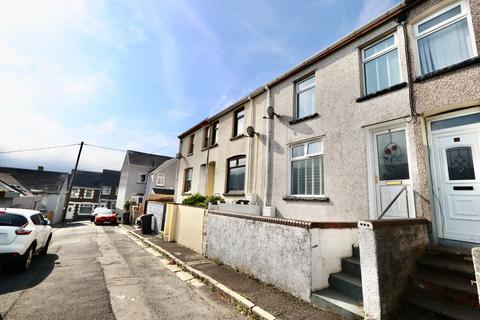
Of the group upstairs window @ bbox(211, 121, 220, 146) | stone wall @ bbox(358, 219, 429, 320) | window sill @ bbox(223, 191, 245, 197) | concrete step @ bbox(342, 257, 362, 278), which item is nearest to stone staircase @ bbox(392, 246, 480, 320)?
stone wall @ bbox(358, 219, 429, 320)

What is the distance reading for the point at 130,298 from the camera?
475 centimetres

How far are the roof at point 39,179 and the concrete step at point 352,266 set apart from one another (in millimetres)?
41920

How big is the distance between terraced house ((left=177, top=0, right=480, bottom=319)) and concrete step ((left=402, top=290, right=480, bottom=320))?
1cm

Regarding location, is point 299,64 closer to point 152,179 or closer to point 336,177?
point 336,177

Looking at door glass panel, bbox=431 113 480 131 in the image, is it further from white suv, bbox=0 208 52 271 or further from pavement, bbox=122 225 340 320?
white suv, bbox=0 208 52 271

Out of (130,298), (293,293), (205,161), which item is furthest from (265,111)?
(130,298)

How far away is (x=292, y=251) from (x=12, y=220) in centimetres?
758

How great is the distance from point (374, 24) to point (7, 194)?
26034 millimetres

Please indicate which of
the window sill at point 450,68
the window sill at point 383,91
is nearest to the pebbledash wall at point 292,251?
the window sill at point 383,91

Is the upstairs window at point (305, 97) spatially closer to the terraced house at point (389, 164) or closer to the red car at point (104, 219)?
the terraced house at point (389, 164)

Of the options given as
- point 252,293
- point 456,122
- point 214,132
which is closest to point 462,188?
point 456,122

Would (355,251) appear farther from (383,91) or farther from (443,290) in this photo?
(383,91)

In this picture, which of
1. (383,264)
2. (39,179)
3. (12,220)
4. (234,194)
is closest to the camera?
(383,264)

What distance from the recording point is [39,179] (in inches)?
1433
